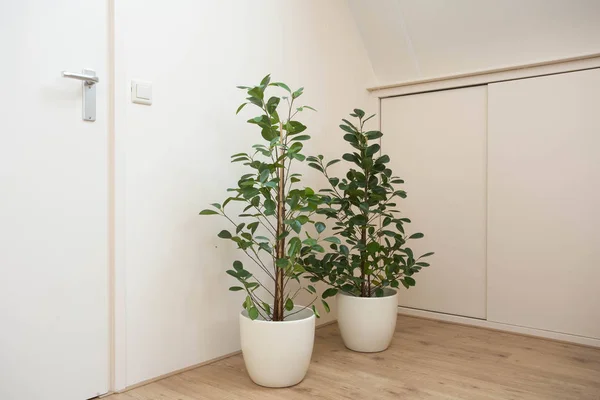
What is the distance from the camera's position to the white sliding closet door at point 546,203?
248 centimetres

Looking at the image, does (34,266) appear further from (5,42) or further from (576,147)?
(576,147)

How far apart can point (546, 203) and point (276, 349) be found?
1.65 meters

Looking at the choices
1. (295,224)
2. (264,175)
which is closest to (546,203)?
(295,224)

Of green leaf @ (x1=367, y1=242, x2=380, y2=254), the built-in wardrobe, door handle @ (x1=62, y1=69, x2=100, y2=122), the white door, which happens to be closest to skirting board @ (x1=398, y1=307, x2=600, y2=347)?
the built-in wardrobe

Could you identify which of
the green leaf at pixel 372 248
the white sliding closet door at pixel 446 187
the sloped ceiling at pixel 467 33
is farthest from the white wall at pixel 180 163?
the white sliding closet door at pixel 446 187

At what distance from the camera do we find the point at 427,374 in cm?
206

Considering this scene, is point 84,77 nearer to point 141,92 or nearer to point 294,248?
point 141,92

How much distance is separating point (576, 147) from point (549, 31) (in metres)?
0.61

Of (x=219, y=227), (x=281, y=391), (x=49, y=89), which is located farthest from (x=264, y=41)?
(x=281, y=391)

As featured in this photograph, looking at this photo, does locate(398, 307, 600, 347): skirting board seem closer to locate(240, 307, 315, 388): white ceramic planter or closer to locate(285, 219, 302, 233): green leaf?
locate(240, 307, 315, 388): white ceramic planter

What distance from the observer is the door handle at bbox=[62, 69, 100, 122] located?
1.75 m

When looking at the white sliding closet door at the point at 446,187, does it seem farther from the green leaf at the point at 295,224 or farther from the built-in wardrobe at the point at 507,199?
the green leaf at the point at 295,224

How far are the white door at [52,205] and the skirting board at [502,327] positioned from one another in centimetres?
191

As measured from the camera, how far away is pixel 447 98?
2971mm
